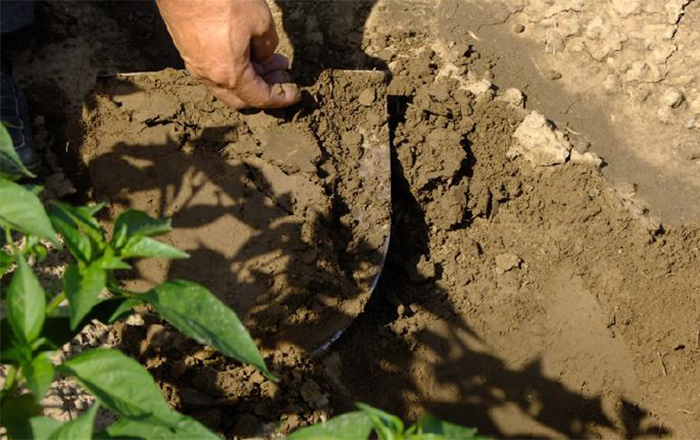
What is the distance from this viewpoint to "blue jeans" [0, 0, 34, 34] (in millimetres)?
3320

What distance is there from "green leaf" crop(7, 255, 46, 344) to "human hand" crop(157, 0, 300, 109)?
1.32m

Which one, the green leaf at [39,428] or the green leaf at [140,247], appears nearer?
the green leaf at [39,428]

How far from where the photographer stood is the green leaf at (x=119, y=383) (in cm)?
163

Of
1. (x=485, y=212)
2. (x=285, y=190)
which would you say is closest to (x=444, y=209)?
(x=485, y=212)

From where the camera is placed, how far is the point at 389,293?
10.5ft

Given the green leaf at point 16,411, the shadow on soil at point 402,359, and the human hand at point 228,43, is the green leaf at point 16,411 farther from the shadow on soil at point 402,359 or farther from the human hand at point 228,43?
the human hand at point 228,43

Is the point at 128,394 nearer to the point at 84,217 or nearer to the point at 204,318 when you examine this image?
the point at 204,318

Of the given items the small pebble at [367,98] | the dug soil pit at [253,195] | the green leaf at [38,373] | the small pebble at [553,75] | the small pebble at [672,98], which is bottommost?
the dug soil pit at [253,195]

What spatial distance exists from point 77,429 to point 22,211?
498 millimetres

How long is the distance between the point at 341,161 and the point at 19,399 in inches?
64.2

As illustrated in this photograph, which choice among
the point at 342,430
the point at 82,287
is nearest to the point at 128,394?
the point at 82,287

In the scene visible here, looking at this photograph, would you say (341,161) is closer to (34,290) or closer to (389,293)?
(389,293)

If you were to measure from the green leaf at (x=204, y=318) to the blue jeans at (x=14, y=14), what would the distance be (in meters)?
2.13

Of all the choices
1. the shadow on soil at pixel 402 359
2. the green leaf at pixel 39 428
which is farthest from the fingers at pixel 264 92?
the green leaf at pixel 39 428
